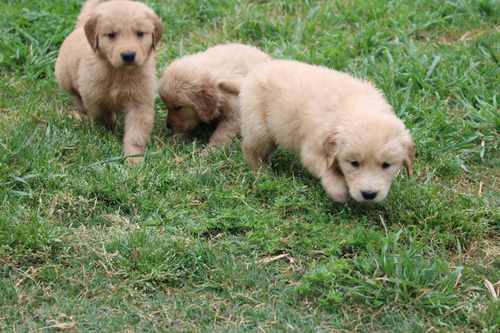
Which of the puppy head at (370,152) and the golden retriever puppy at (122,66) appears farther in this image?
the golden retriever puppy at (122,66)

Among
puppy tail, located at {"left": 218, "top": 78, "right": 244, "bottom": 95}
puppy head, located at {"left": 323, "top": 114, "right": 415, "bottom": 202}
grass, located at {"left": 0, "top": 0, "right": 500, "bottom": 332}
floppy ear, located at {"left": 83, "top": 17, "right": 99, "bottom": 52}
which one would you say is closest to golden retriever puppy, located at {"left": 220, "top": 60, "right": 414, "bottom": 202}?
puppy head, located at {"left": 323, "top": 114, "right": 415, "bottom": 202}

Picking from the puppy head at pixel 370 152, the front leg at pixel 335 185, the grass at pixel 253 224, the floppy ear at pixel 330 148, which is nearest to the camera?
the grass at pixel 253 224

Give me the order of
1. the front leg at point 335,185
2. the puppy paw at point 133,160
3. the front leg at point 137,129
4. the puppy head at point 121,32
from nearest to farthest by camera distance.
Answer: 1. the front leg at point 335,185
2. the puppy paw at point 133,160
3. the puppy head at point 121,32
4. the front leg at point 137,129

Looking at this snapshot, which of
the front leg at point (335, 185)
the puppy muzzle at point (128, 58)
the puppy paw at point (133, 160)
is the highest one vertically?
the puppy muzzle at point (128, 58)

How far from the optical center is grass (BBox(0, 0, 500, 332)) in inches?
152

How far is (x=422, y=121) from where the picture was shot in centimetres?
573

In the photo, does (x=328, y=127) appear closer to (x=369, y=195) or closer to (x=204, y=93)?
(x=369, y=195)

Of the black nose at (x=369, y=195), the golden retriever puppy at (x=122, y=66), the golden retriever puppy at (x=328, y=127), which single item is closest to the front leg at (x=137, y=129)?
the golden retriever puppy at (x=122, y=66)

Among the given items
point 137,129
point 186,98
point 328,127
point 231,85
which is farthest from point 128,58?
point 328,127

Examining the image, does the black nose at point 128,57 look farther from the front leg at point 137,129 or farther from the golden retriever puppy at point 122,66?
the front leg at point 137,129

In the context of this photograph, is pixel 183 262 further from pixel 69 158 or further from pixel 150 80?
pixel 150 80

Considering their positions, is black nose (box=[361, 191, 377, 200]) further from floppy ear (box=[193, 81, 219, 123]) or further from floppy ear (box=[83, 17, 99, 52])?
floppy ear (box=[83, 17, 99, 52])

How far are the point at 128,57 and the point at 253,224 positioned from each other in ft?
5.82

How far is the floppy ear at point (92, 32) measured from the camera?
5.41 metres
